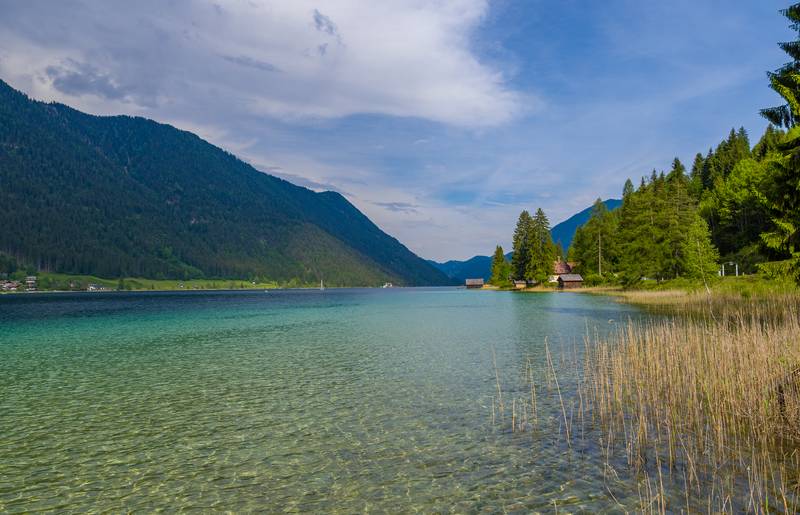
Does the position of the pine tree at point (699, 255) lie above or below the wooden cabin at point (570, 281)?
above

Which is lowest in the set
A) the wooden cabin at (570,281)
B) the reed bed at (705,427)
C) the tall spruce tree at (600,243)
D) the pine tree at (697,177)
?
the reed bed at (705,427)

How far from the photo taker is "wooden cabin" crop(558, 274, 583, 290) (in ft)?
398

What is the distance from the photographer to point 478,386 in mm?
17859

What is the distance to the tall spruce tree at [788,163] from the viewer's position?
798 inches

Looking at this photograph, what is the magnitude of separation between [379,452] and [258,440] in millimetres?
3473

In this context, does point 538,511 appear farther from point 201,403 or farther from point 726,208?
point 726,208

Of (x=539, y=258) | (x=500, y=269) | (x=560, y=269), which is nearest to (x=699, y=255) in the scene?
(x=539, y=258)

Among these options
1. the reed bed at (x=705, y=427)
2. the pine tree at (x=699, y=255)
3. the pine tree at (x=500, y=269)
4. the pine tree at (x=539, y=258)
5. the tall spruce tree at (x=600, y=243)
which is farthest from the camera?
the pine tree at (x=500, y=269)

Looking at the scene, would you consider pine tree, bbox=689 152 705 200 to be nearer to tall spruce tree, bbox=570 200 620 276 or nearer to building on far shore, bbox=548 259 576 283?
tall spruce tree, bbox=570 200 620 276

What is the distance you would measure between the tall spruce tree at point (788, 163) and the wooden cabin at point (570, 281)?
102 m

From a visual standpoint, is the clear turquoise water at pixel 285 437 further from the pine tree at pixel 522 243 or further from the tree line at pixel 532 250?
the pine tree at pixel 522 243

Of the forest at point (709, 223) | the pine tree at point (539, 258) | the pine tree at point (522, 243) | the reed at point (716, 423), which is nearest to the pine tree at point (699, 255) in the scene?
the forest at point (709, 223)

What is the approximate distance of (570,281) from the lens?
122m

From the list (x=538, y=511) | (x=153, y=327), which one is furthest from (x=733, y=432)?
(x=153, y=327)
